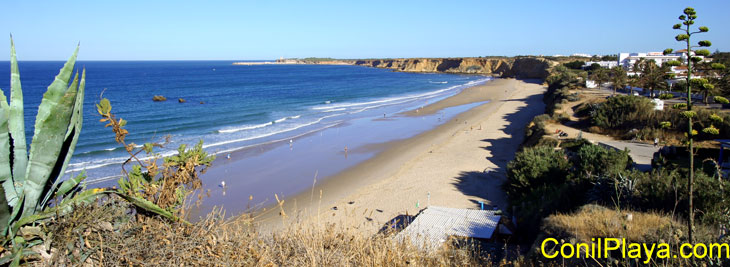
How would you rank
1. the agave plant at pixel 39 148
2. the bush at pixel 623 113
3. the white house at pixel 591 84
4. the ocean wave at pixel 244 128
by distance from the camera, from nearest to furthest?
the agave plant at pixel 39 148 → the bush at pixel 623 113 → the ocean wave at pixel 244 128 → the white house at pixel 591 84

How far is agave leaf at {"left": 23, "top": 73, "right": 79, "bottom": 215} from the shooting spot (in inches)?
109

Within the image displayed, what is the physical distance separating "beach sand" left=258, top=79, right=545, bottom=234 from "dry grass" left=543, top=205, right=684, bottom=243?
10.9ft

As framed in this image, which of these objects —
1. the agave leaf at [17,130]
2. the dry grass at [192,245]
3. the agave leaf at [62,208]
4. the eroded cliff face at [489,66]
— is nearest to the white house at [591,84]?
the eroded cliff face at [489,66]

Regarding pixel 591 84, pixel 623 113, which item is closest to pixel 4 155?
pixel 623 113

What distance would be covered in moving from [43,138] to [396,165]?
16.6 metres

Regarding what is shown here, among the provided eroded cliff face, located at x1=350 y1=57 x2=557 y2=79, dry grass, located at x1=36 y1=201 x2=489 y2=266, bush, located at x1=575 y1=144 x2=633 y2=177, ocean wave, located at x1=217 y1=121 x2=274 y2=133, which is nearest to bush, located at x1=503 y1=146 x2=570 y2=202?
bush, located at x1=575 y1=144 x2=633 y2=177

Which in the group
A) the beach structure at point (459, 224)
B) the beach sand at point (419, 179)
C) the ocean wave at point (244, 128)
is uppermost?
the ocean wave at point (244, 128)

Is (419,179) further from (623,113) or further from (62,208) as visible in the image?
(62,208)

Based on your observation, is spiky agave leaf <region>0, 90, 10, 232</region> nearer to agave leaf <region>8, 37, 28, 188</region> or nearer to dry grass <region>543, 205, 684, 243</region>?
agave leaf <region>8, 37, 28, 188</region>

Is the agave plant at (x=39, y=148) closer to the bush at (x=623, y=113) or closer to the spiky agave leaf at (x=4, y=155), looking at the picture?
the spiky agave leaf at (x=4, y=155)

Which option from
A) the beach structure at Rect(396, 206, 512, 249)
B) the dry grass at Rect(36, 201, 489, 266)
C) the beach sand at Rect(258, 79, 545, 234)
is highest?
the dry grass at Rect(36, 201, 489, 266)

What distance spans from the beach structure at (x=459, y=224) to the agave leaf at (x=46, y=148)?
7.08 m

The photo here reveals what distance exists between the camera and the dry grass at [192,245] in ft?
8.87

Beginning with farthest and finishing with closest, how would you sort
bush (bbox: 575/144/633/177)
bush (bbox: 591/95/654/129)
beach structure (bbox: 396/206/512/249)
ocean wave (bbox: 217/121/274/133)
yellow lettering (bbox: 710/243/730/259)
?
ocean wave (bbox: 217/121/274/133)
bush (bbox: 591/95/654/129)
bush (bbox: 575/144/633/177)
beach structure (bbox: 396/206/512/249)
yellow lettering (bbox: 710/243/730/259)
